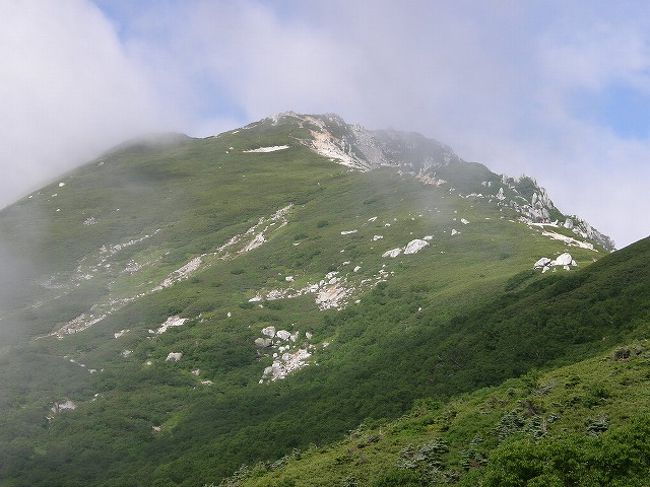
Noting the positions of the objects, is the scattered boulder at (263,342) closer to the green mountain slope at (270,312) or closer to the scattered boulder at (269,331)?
the scattered boulder at (269,331)

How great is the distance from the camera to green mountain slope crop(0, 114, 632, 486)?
3600cm

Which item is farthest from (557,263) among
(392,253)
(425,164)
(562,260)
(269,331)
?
(425,164)

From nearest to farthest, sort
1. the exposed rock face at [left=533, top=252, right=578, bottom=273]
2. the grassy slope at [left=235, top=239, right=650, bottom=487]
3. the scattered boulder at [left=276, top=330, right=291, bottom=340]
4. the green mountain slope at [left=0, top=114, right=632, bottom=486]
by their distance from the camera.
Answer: the grassy slope at [left=235, top=239, right=650, bottom=487] → the green mountain slope at [left=0, top=114, right=632, bottom=486] → the exposed rock face at [left=533, top=252, right=578, bottom=273] → the scattered boulder at [left=276, top=330, right=291, bottom=340]

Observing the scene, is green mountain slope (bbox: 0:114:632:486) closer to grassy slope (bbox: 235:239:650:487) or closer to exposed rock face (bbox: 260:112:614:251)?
exposed rock face (bbox: 260:112:614:251)

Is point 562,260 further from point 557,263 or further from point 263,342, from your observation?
point 263,342

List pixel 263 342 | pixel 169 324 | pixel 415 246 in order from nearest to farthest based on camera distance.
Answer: pixel 263 342 → pixel 169 324 → pixel 415 246

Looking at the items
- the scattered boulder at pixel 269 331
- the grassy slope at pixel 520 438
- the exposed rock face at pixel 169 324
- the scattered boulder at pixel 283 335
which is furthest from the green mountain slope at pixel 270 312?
the grassy slope at pixel 520 438

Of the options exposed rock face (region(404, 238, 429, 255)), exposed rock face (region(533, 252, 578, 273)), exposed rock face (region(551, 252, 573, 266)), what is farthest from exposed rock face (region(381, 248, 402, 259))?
exposed rock face (region(551, 252, 573, 266))

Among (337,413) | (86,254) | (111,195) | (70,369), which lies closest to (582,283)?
(337,413)

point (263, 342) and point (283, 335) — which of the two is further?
point (283, 335)

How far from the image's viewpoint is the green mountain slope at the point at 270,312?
118ft

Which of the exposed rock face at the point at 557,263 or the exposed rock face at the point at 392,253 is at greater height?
the exposed rock face at the point at 392,253

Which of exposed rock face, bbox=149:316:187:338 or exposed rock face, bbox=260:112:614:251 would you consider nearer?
exposed rock face, bbox=149:316:187:338

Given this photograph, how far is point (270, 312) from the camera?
197ft
